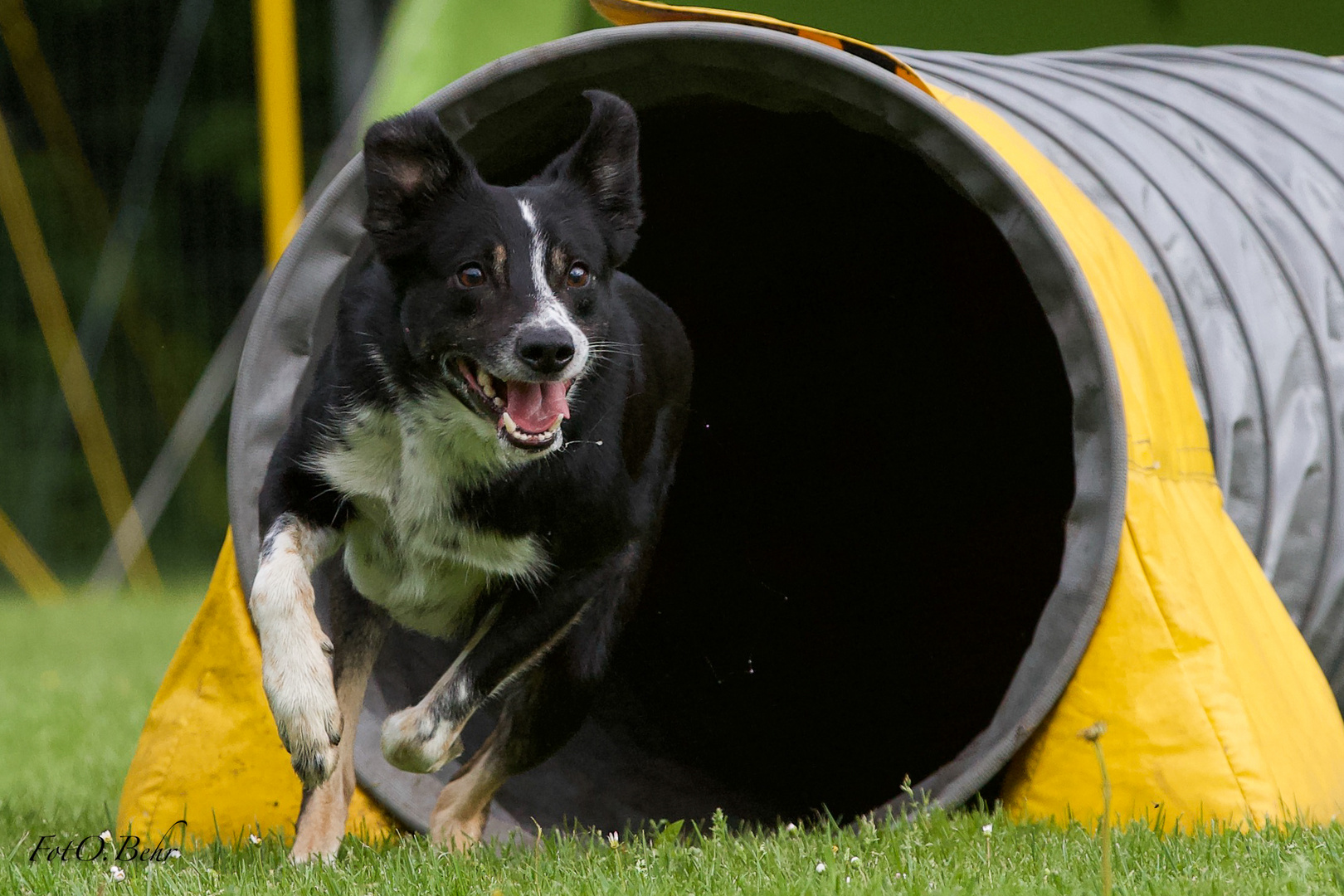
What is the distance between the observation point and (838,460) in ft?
18.2

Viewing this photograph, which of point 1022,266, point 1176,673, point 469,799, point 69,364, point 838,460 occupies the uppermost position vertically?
point 1022,266

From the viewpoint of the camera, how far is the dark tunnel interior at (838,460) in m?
4.99

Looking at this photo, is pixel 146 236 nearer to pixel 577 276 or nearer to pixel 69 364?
pixel 69 364

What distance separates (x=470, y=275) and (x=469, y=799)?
1.24m

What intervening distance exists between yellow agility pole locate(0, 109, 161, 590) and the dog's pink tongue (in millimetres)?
10942

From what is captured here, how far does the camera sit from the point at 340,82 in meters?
12.6

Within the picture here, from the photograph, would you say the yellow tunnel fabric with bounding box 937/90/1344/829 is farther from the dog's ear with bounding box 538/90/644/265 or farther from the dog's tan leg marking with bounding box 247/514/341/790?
the dog's tan leg marking with bounding box 247/514/341/790

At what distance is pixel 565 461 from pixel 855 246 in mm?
2361

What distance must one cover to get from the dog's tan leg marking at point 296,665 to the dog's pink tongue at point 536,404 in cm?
56

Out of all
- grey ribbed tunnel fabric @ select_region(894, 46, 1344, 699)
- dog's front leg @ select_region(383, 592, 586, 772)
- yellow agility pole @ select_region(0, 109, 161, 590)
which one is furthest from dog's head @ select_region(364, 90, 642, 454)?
yellow agility pole @ select_region(0, 109, 161, 590)

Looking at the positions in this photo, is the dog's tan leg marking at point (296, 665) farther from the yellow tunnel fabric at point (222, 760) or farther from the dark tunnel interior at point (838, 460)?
the dark tunnel interior at point (838, 460)

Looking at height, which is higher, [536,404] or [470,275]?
[470,275]

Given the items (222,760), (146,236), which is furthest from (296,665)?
(146,236)

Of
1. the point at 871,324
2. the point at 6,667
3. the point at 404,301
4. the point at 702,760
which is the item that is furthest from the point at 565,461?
the point at 6,667
